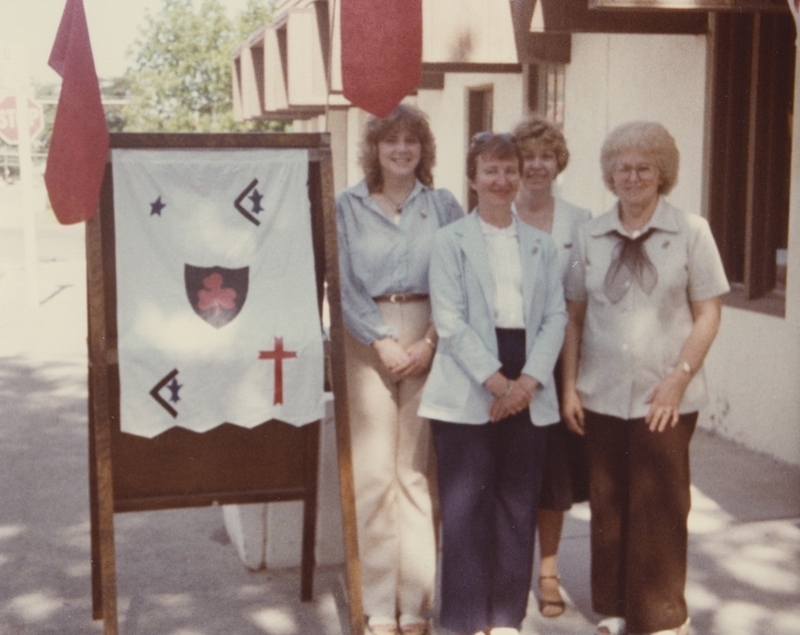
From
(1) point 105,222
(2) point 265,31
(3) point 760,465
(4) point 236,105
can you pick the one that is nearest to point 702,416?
(3) point 760,465

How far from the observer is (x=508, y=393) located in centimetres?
398

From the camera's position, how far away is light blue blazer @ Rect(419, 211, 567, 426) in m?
4.00

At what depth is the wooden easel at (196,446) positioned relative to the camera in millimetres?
3844

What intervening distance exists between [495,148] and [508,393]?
0.81 metres

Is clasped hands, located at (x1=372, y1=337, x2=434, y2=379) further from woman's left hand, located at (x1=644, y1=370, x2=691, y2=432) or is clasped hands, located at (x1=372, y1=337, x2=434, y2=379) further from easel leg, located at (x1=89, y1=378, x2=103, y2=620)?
easel leg, located at (x1=89, y1=378, x2=103, y2=620)

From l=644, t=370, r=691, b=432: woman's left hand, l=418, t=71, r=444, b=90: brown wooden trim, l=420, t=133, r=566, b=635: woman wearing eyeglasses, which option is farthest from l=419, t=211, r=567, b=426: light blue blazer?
l=418, t=71, r=444, b=90: brown wooden trim

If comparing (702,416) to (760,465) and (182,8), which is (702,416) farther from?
(182,8)

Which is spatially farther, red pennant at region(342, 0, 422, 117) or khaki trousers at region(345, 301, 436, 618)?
khaki trousers at region(345, 301, 436, 618)

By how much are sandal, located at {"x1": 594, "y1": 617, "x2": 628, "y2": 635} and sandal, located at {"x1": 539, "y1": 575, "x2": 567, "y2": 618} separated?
0.28 metres

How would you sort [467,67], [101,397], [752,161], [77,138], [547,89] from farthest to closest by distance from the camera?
[547,89] < [467,67] < [752,161] < [101,397] < [77,138]

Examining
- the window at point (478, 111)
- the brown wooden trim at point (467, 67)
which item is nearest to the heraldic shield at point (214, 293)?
the brown wooden trim at point (467, 67)

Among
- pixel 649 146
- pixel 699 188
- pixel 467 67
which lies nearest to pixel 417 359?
pixel 649 146

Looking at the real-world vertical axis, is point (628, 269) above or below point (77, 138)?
below

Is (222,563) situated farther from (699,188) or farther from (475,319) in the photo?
(699,188)
